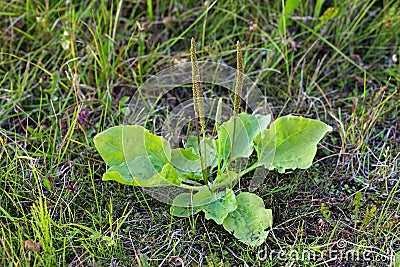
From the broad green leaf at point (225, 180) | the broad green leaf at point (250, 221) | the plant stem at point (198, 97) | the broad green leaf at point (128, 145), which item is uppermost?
the plant stem at point (198, 97)

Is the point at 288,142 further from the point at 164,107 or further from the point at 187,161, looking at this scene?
the point at 164,107

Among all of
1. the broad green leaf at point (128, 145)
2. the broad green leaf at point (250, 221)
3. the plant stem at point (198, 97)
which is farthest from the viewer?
the broad green leaf at point (128, 145)

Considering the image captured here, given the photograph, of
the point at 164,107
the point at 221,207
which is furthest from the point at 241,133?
the point at 164,107

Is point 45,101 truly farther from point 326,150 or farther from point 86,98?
point 326,150

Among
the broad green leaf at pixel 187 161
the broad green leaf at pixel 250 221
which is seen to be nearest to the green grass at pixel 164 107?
the broad green leaf at pixel 250 221

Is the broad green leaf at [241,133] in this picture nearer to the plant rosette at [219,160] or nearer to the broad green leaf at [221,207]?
the plant rosette at [219,160]

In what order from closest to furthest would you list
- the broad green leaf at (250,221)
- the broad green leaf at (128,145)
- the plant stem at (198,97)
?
the plant stem at (198,97) < the broad green leaf at (250,221) < the broad green leaf at (128,145)

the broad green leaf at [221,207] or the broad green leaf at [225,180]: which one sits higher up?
the broad green leaf at [225,180]
